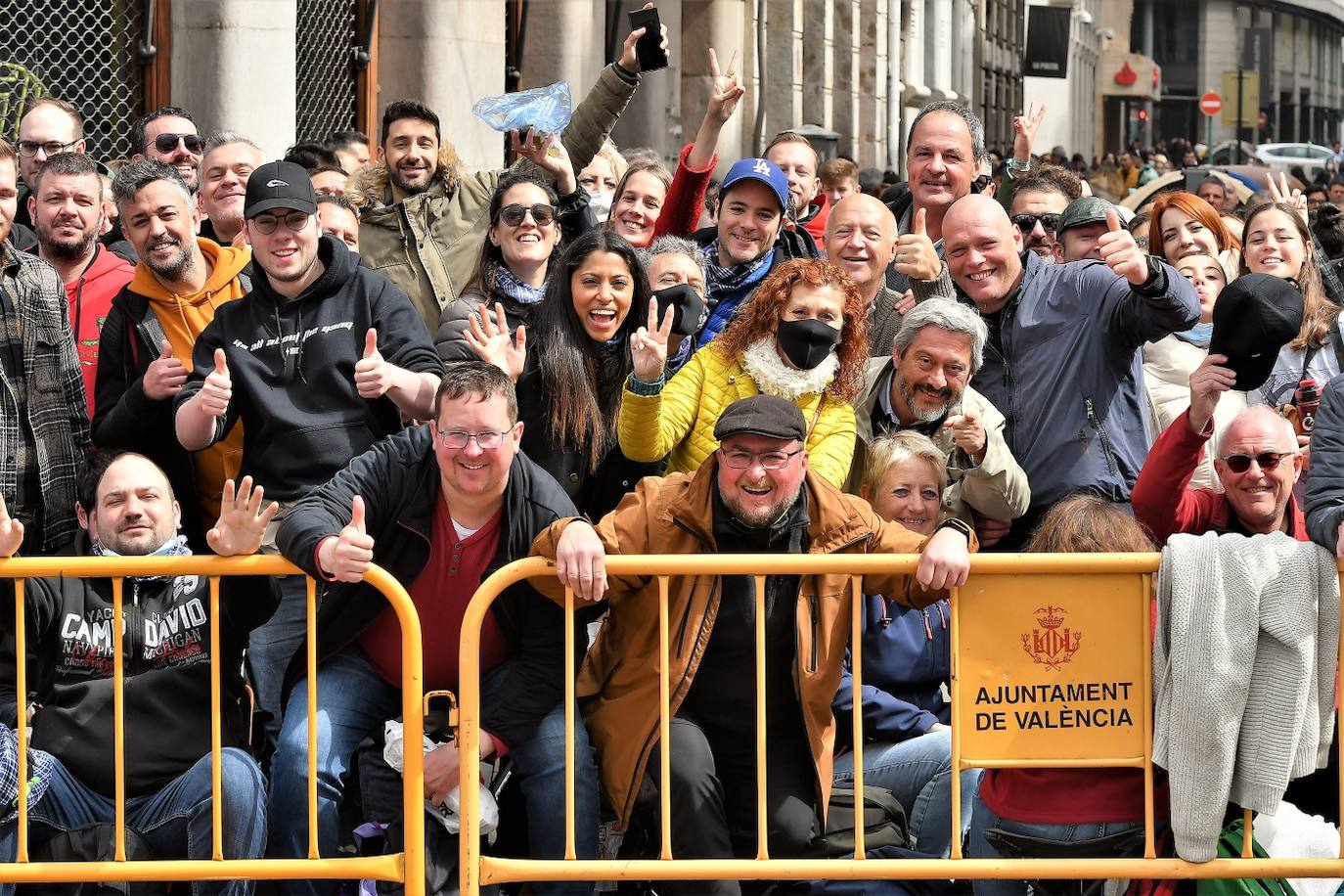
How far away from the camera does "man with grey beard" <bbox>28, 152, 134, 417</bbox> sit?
7242 millimetres

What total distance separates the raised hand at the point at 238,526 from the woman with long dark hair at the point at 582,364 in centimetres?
121

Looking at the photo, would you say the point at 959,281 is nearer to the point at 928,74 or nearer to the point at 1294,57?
the point at 928,74

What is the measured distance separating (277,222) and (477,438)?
4.28ft

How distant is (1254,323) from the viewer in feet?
18.6

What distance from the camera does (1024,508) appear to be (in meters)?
6.39

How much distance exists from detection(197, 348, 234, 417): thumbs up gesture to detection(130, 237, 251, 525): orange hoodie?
0.47 m

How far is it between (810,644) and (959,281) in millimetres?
1864

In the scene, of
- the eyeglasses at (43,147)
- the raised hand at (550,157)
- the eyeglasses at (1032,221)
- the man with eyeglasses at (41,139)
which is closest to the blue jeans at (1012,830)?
the raised hand at (550,157)

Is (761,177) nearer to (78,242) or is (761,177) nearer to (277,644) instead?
(277,644)

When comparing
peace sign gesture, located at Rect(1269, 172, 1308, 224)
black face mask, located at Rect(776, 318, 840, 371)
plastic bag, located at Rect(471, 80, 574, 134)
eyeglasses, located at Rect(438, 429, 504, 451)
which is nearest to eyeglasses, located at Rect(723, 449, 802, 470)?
eyeglasses, located at Rect(438, 429, 504, 451)

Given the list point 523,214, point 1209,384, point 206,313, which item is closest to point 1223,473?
point 1209,384

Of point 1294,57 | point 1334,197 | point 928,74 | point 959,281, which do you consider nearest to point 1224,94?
point 928,74

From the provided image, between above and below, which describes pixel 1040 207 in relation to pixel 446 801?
above

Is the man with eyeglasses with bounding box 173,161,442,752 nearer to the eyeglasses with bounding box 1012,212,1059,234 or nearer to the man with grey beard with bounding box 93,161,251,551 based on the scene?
the man with grey beard with bounding box 93,161,251,551
